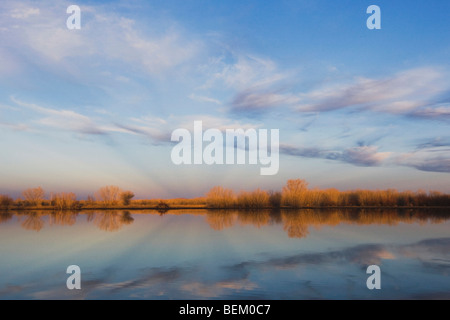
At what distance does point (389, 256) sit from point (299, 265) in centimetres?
401

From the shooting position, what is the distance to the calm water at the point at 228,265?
24.1 ft

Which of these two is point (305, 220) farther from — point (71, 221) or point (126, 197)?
point (126, 197)

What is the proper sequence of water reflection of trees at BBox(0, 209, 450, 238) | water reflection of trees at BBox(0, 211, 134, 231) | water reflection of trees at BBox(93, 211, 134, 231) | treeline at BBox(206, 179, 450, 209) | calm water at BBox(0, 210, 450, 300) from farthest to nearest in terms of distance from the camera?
treeline at BBox(206, 179, 450, 209) → water reflection of trees at BBox(0, 211, 134, 231) → water reflection of trees at BBox(93, 211, 134, 231) → water reflection of trees at BBox(0, 209, 450, 238) → calm water at BBox(0, 210, 450, 300)

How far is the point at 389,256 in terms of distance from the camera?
11297 millimetres

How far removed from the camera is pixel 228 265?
9867mm

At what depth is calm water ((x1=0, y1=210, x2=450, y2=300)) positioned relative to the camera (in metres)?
7.35

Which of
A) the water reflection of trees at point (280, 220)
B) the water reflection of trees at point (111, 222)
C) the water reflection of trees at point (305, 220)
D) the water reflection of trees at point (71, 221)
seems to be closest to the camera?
the water reflection of trees at point (305, 220)

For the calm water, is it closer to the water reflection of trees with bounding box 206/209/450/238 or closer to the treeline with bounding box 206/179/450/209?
the water reflection of trees with bounding box 206/209/450/238

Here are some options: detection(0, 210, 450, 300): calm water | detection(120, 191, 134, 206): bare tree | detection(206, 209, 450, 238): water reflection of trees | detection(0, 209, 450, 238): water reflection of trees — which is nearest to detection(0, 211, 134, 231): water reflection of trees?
detection(0, 209, 450, 238): water reflection of trees

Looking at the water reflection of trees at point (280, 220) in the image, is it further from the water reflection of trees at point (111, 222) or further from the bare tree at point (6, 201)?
the bare tree at point (6, 201)

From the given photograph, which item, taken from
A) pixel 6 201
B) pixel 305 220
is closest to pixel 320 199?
pixel 305 220

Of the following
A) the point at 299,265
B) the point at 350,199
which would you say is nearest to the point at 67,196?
the point at 350,199

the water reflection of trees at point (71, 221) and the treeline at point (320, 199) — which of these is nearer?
the water reflection of trees at point (71, 221)

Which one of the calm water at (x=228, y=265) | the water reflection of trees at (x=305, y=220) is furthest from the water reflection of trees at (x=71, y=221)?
the water reflection of trees at (x=305, y=220)
